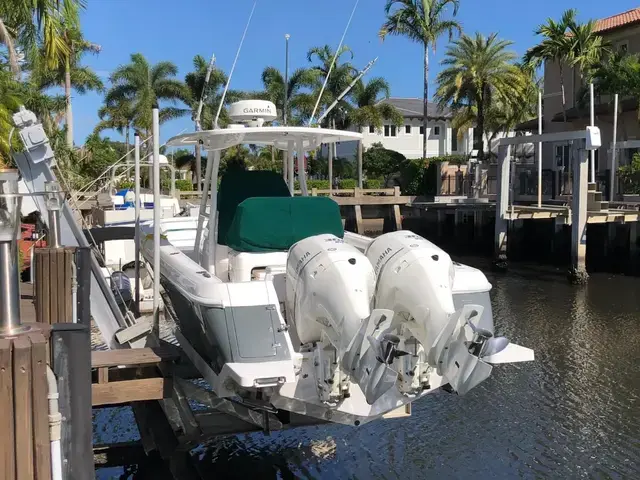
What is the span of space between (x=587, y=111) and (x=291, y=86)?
20076 millimetres

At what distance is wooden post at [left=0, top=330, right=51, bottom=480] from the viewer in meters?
3.43

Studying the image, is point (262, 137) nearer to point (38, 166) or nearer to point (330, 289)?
point (330, 289)

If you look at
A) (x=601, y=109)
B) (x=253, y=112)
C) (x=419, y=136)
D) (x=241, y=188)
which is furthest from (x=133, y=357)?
(x=419, y=136)

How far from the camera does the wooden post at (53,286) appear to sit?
623 centimetres

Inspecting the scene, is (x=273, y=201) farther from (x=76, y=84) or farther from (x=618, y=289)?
(x=76, y=84)

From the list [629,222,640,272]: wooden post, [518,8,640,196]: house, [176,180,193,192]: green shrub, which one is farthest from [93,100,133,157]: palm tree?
Result: [629,222,640,272]: wooden post

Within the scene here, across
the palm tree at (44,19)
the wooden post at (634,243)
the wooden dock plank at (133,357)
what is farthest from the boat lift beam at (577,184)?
the wooden dock plank at (133,357)

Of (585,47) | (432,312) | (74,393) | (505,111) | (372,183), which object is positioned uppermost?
(585,47)

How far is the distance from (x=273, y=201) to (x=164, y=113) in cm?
4478

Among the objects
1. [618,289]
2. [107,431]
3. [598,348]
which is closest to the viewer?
[107,431]

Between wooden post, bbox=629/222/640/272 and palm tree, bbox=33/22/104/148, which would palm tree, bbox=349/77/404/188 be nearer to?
palm tree, bbox=33/22/104/148

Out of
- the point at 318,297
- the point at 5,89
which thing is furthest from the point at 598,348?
the point at 5,89

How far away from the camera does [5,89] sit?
15961 mm

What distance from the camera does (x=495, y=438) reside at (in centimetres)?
884
